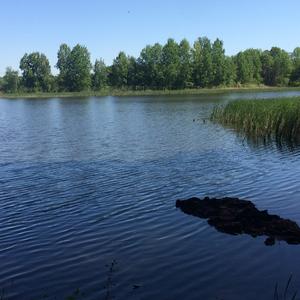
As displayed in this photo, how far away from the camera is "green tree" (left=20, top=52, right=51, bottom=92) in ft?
465

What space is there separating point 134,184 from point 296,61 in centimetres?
15051

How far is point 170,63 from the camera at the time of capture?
424 feet

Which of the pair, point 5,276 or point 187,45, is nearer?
point 5,276

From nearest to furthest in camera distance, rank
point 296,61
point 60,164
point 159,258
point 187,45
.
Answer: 1. point 159,258
2. point 60,164
3. point 187,45
4. point 296,61

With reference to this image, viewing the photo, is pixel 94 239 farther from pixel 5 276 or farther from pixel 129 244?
pixel 5 276

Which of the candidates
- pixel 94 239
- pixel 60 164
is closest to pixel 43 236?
pixel 94 239

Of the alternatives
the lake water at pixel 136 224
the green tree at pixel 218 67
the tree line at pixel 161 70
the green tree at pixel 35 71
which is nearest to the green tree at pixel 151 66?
the tree line at pixel 161 70

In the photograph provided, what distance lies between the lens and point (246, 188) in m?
15.4

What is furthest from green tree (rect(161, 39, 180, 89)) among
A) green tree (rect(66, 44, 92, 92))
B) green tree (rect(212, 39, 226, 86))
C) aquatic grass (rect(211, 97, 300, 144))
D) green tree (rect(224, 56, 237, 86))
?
aquatic grass (rect(211, 97, 300, 144))

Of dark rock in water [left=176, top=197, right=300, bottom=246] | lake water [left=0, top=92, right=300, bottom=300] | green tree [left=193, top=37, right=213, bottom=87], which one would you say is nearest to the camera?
lake water [left=0, top=92, right=300, bottom=300]

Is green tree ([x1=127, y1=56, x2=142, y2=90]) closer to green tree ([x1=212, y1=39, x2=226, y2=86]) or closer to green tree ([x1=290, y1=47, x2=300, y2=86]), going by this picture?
green tree ([x1=212, y1=39, x2=226, y2=86])

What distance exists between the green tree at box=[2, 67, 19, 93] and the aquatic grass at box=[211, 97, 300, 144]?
414ft


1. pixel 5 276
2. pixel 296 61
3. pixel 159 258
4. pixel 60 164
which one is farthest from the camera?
pixel 296 61

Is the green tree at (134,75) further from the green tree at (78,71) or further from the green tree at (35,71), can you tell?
the green tree at (35,71)
